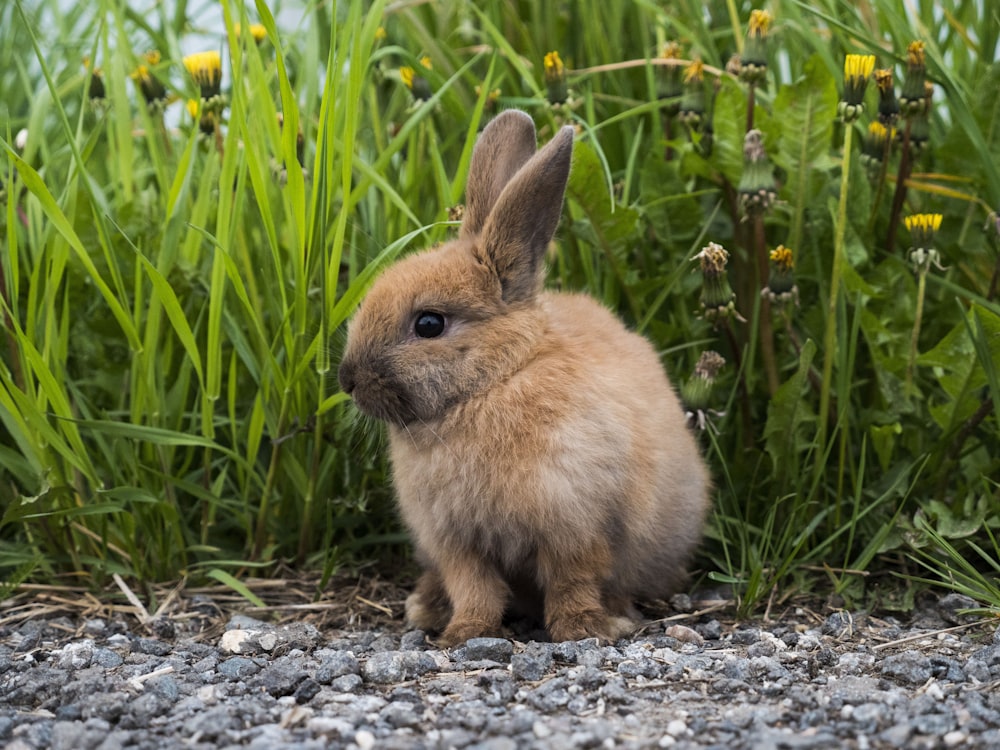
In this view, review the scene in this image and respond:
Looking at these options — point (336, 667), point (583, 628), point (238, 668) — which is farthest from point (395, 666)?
point (583, 628)

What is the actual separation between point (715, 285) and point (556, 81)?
90 centimetres

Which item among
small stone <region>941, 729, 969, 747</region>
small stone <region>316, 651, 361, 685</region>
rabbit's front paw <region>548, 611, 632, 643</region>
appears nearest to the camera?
small stone <region>941, 729, 969, 747</region>

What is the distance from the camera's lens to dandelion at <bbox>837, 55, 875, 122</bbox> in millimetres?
3412

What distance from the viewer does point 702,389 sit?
3.64 m

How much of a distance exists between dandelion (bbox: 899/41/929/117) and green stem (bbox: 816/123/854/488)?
0.23m

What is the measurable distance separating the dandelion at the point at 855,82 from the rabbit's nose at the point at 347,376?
159 cm

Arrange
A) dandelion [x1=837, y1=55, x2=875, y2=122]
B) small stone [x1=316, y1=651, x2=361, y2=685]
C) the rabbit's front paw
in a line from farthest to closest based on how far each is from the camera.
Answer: dandelion [x1=837, y1=55, x2=875, y2=122] → the rabbit's front paw → small stone [x1=316, y1=651, x2=361, y2=685]

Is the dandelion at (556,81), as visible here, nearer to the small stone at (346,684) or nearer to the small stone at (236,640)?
the small stone at (236,640)

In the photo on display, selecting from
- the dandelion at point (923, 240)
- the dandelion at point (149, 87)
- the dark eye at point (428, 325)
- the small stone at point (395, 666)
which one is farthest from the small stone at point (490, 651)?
the dandelion at point (149, 87)

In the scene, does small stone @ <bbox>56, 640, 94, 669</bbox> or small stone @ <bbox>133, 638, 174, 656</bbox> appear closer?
small stone @ <bbox>56, 640, 94, 669</bbox>

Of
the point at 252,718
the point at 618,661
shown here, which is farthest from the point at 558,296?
the point at 252,718

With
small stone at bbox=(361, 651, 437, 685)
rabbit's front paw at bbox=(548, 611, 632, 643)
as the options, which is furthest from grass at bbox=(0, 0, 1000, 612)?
small stone at bbox=(361, 651, 437, 685)

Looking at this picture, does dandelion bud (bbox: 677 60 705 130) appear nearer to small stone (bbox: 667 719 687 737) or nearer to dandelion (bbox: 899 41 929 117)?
dandelion (bbox: 899 41 929 117)

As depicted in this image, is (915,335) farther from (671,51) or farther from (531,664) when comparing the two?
(531,664)
